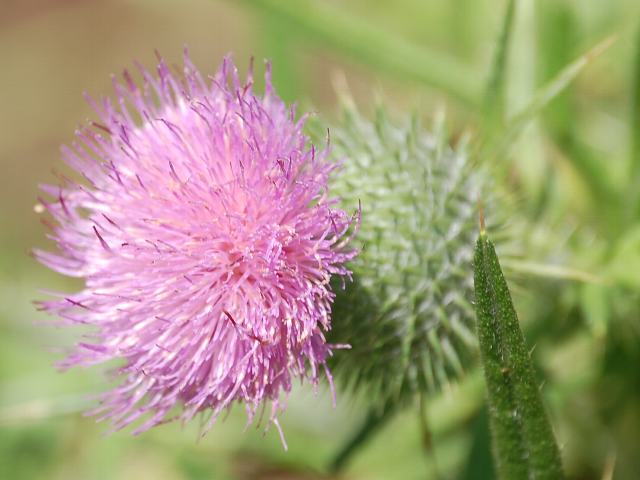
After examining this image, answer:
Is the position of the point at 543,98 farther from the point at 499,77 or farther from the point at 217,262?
the point at 217,262

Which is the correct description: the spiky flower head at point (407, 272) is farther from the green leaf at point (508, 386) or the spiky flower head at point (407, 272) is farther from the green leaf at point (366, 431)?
the green leaf at point (508, 386)

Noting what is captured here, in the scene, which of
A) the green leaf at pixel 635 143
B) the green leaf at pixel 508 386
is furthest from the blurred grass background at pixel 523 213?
the green leaf at pixel 508 386

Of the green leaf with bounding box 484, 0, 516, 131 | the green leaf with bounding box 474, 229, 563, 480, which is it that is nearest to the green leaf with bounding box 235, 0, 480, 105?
the green leaf with bounding box 484, 0, 516, 131

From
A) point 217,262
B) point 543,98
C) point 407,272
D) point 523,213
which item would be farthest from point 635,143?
point 217,262

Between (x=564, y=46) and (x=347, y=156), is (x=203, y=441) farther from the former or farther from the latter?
(x=564, y=46)

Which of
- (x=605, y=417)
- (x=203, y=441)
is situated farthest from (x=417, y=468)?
(x=203, y=441)
